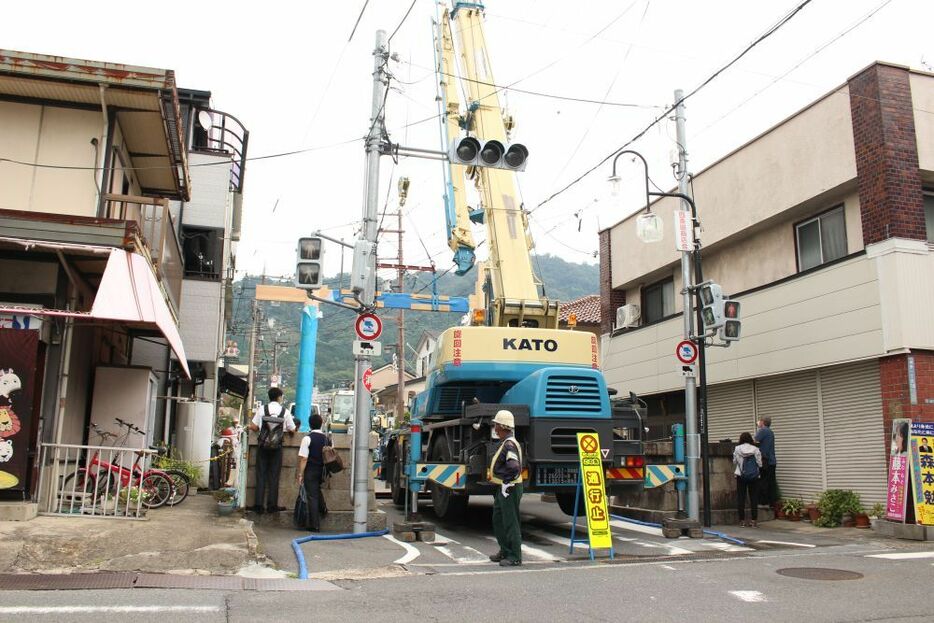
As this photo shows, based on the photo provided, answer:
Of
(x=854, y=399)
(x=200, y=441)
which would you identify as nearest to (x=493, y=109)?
(x=854, y=399)

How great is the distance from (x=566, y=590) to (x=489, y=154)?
7.73m

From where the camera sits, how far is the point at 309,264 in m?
11.3

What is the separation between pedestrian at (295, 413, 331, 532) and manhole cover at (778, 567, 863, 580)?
21.3ft

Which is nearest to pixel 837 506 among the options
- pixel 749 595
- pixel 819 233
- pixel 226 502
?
pixel 819 233

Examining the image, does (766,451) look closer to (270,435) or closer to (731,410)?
(731,410)

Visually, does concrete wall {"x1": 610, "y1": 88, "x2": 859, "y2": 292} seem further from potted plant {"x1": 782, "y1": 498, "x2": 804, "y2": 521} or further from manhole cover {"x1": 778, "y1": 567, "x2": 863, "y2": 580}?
manhole cover {"x1": 778, "y1": 567, "x2": 863, "y2": 580}

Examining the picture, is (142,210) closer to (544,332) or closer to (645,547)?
(544,332)

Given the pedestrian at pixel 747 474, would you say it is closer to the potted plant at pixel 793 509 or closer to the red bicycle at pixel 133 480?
the potted plant at pixel 793 509

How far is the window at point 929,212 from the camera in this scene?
44.3 ft

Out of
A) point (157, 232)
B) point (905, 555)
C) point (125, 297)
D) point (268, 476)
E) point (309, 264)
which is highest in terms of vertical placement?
point (157, 232)

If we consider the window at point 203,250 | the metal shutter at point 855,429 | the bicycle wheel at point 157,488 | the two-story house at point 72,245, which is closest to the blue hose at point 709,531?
the metal shutter at point 855,429

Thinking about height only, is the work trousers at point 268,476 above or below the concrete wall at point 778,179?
below

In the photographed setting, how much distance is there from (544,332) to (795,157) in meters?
6.80

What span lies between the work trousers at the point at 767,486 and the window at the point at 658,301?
6.02m
